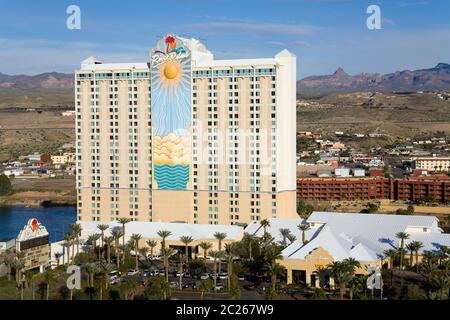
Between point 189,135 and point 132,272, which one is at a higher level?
point 189,135

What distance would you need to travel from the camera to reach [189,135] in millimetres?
49844

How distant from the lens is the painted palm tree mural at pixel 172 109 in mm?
49531

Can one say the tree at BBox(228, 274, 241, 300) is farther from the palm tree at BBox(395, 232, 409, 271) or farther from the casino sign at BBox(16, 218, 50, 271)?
the casino sign at BBox(16, 218, 50, 271)

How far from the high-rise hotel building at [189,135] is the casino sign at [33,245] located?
493 inches

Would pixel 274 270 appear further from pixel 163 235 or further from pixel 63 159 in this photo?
pixel 63 159

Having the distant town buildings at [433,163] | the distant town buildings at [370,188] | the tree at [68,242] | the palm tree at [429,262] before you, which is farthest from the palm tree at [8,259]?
the distant town buildings at [433,163]

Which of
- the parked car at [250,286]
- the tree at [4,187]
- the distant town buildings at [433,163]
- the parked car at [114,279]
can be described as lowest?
the parked car at [250,286]

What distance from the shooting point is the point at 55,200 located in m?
79.2

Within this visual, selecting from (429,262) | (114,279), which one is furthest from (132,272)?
(429,262)

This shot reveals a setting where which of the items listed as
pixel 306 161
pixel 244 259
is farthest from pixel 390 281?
pixel 306 161

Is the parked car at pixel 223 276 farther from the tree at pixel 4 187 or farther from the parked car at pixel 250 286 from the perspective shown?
the tree at pixel 4 187

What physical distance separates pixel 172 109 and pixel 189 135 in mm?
2035

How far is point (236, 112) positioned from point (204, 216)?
7199 mm

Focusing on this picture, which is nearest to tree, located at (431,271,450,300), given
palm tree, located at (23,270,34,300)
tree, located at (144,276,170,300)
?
tree, located at (144,276,170,300)
